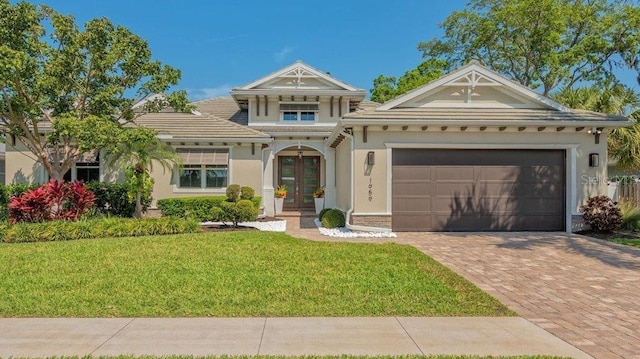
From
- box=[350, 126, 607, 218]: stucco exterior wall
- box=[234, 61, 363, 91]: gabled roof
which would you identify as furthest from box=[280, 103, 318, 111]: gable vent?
box=[350, 126, 607, 218]: stucco exterior wall

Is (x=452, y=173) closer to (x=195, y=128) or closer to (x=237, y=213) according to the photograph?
(x=237, y=213)

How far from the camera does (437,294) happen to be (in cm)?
605

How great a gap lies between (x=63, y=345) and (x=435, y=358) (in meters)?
3.97

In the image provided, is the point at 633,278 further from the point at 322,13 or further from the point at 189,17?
the point at 322,13

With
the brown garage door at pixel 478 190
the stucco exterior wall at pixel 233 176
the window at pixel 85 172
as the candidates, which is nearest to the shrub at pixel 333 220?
the brown garage door at pixel 478 190

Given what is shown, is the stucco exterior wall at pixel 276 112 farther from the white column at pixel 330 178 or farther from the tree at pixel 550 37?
the tree at pixel 550 37

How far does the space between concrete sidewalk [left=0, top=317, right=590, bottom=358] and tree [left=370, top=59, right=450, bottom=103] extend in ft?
93.1

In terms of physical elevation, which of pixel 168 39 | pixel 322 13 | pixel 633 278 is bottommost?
pixel 633 278

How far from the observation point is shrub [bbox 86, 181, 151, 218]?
14672mm

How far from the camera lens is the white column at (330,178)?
17938mm

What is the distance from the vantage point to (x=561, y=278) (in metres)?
7.25

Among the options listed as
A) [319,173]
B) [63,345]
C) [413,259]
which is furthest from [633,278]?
[319,173]

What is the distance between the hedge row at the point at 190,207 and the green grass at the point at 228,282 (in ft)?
14.4

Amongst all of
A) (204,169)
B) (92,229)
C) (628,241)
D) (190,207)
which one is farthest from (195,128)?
(628,241)
